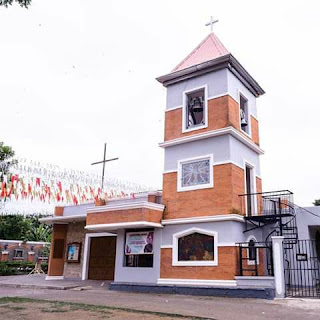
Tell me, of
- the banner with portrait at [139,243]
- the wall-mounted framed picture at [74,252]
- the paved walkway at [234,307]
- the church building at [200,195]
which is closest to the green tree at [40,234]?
the wall-mounted framed picture at [74,252]

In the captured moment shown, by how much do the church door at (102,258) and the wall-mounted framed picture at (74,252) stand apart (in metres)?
0.76

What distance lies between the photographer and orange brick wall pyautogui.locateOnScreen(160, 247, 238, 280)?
43.7 ft

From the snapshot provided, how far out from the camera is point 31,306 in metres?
9.94

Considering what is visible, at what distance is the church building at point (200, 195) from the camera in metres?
14.0

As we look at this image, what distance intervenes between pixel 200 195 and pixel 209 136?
238 cm

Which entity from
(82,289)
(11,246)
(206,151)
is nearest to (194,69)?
(206,151)

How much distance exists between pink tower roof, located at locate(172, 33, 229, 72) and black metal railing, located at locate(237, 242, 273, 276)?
313 inches

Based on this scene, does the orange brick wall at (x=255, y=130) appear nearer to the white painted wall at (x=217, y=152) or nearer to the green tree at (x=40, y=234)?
the white painted wall at (x=217, y=152)

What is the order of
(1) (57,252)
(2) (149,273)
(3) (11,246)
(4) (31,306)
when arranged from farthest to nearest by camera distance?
1. (3) (11,246)
2. (1) (57,252)
3. (2) (149,273)
4. (4) (31,306)

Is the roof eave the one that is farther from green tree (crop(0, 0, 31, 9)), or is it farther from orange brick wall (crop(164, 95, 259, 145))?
green tree (crop(0, 0, 31, 9))

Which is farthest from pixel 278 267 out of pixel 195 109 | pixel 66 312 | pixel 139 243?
pixel 195 109

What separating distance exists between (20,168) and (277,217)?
9709mm

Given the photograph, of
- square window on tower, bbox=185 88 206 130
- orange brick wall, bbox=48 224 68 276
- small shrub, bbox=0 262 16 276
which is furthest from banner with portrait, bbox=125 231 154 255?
small shrub, bbox=0 262 16 276

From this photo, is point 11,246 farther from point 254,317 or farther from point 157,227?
point 254,317
